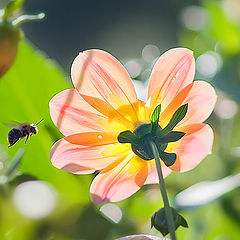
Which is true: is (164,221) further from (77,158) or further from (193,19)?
(193,19)

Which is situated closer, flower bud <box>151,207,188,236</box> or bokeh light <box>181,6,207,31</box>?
flower bud <box>151,207,188,236</box>

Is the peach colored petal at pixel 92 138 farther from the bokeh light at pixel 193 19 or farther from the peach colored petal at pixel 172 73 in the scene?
the bokeh light at pixel 193 19

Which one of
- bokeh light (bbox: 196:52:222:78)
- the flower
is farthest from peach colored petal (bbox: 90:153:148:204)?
bokeh light (bbox: 196:52:222:78)

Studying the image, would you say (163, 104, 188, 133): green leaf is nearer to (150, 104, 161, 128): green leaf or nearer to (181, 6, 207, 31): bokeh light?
(150, 104, 161, 128): green leaf

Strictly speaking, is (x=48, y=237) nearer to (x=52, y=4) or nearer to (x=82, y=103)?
(x=82, y=103)

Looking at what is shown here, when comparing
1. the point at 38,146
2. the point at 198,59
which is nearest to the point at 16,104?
the point at 38,146

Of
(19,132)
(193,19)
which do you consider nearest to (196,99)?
(19,132)
